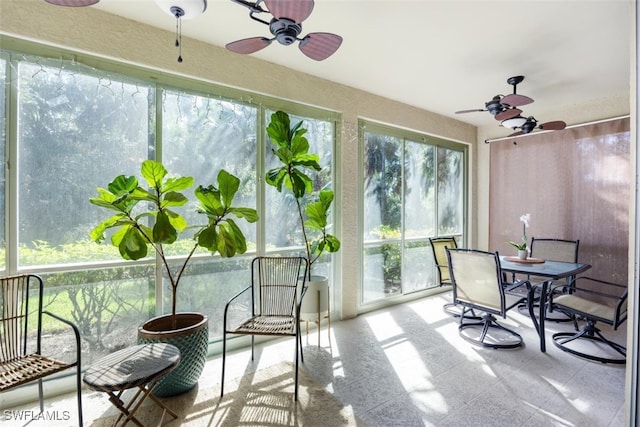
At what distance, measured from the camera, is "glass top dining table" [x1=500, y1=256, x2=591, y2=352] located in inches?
115

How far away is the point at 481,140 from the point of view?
5344mm

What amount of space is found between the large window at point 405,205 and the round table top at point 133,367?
8.55 feet

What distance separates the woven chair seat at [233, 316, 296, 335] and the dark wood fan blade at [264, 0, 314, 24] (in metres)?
2.04

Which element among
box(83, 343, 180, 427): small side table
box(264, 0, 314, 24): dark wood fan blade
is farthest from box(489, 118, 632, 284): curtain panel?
box(83, 343, 180, 427): small side table

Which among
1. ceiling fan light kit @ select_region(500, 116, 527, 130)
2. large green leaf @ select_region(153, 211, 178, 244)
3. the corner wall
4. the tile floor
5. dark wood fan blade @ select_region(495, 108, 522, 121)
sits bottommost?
the tile floor

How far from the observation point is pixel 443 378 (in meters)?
2.45

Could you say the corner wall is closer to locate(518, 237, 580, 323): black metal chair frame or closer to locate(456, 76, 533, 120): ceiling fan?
locate(456, 76, 533, 120): ceiling fan

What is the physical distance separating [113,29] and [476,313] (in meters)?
4.70

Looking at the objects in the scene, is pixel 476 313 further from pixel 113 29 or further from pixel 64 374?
pixel 113 29

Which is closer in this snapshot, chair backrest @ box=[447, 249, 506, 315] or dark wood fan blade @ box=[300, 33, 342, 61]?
dark wood fan blade @ box=[300, 33, 342, 61]

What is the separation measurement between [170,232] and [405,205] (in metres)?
3.30

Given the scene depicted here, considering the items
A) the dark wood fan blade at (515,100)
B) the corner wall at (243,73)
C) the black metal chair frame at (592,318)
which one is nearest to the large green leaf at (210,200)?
the corner wall at (243,73)

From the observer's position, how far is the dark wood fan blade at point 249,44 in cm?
192

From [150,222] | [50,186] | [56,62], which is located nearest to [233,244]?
[150,222]
